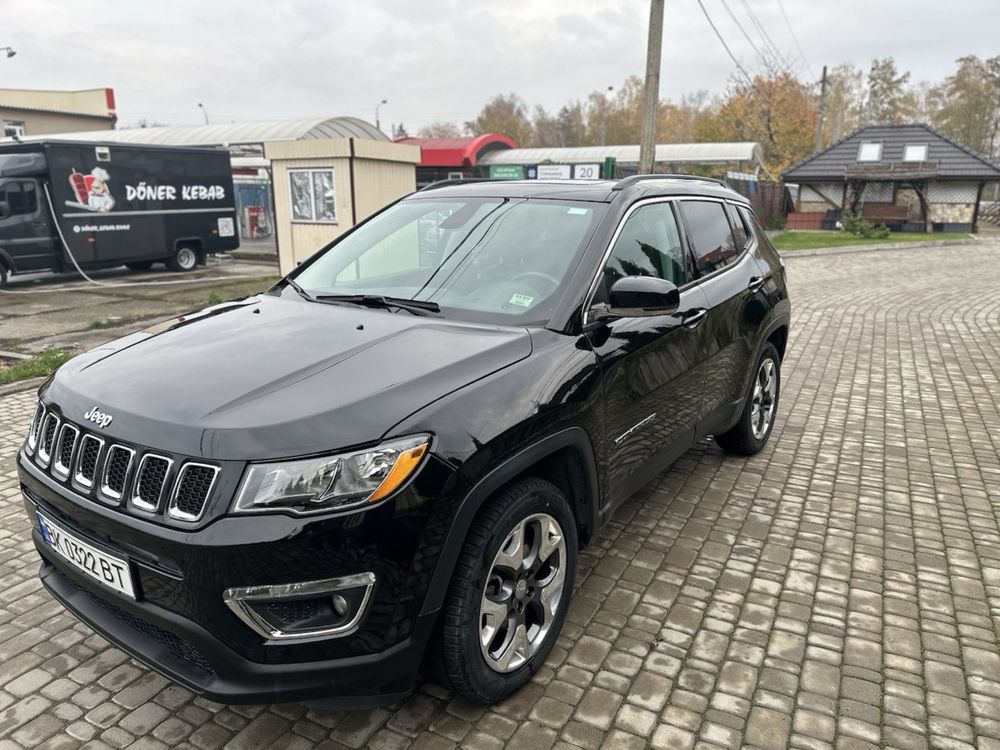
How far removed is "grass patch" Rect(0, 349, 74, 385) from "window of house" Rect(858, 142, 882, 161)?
106 feet

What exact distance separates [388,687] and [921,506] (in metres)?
3.70

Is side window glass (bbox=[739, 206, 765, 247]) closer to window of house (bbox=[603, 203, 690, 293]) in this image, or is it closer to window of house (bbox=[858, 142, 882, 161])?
window of house (bbox=[603, 203, 690, 293])

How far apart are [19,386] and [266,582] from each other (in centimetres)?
608

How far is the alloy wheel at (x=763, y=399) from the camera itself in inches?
202

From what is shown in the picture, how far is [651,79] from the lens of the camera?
13820 mm

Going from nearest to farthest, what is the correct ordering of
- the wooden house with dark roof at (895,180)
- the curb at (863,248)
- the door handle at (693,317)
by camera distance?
the door handle at (693,317) < the curb at (863,248) < the wooden house with dark roof at (895,180)

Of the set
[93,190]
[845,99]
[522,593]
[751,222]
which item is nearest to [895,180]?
[93,190]

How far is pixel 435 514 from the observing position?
2.20 m

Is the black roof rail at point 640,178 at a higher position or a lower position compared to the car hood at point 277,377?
higher

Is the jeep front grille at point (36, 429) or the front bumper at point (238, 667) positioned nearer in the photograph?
the front bumper at point (238, 667)

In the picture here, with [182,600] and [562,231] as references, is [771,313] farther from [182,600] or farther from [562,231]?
[182,600]

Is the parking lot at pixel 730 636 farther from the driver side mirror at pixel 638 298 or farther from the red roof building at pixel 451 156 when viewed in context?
the red roof building at pixel 451 156

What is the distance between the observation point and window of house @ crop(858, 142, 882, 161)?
31.3 meters

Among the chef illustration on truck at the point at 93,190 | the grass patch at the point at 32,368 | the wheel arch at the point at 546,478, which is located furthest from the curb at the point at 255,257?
the wheel arch at the point at 546,478
